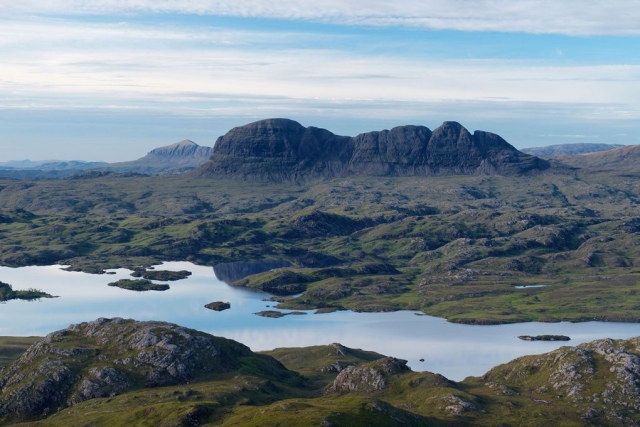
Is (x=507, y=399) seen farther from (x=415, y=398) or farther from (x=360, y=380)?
(x=360, y=380)

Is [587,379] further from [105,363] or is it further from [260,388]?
[105,363]

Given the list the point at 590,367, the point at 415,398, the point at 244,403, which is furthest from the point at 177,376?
the point at 590,367

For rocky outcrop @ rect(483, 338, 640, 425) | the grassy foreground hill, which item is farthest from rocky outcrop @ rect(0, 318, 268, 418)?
rocky outcrop @ rect(483, 338, 640, 425)

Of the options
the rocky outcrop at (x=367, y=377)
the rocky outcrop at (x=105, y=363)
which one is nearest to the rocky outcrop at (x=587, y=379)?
the rocky outcrop at (x=367, y=377)

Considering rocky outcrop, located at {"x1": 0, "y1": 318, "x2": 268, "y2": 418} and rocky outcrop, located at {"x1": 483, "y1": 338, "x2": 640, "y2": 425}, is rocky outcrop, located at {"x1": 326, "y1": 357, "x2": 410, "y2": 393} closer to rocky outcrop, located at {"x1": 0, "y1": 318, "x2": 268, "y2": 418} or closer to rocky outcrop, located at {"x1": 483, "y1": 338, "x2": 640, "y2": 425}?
rocky outcrop, located at {"x1": 483, "y1": 338, "x2": 640, "y2": 425}

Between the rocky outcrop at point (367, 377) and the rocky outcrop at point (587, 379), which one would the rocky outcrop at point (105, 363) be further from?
the rocky outcrop at point (587, 379)

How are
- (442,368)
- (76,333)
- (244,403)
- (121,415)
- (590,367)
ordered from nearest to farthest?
1. (121,415)
2. (244,403)
3. (590,367)
4. (76,333)
5. (442,368)

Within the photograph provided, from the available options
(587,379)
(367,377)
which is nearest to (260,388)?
(367,377)
